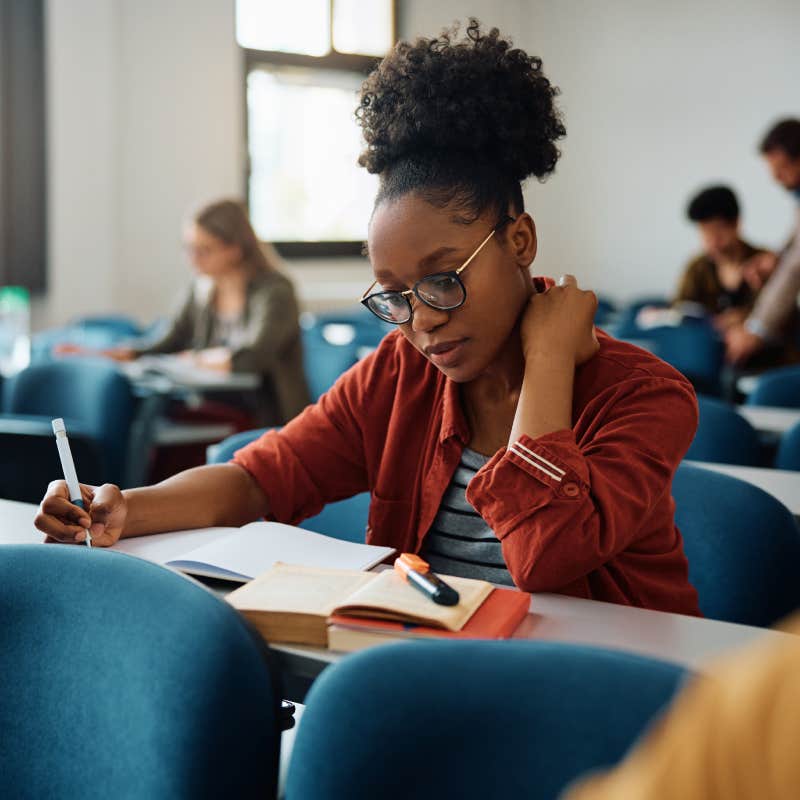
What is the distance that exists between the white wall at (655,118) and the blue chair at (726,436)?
563cm

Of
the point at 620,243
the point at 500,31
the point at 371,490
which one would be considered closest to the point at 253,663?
the point at 371,490

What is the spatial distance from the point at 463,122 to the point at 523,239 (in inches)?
7.0

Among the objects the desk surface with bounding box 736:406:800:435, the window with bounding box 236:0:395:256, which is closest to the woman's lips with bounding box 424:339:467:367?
the desk surface with bounding box 736:406:800:435

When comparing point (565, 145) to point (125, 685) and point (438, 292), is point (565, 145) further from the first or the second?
point (125, 685)

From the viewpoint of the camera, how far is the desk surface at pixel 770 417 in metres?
2.73

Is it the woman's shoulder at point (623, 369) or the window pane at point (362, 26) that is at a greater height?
the window pane at point (362, 26)

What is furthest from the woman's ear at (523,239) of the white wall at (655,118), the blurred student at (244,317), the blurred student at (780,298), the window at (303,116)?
the white wall at (655,118)

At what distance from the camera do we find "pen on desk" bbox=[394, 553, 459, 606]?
44.8 inches

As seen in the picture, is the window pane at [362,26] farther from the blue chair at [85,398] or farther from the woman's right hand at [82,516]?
the woman's right hand at [82,516]

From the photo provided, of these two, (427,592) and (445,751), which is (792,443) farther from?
(445,751)

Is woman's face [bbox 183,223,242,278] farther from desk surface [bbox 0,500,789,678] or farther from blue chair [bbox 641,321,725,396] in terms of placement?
desk surface [bbox 0,500,789,678]

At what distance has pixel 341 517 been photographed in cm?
187

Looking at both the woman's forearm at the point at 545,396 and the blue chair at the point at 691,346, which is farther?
the blue chair at the point at 691,346

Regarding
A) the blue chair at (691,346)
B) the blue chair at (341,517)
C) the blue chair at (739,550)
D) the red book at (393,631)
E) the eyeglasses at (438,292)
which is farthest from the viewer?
the blue chair at (691,346)
